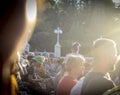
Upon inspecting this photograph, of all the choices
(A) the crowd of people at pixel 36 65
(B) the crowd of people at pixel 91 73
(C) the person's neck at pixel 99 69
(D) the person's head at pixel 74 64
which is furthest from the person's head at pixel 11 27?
(D) the person's head at pixel 74 64

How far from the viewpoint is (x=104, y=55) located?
265 cm

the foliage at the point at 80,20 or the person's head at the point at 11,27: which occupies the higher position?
the foliage at the point at 80,20

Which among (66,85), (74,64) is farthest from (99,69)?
(74,64)

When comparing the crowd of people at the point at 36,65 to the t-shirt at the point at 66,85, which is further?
the t-shirt at the point at 66,85

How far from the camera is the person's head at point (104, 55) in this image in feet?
8.68

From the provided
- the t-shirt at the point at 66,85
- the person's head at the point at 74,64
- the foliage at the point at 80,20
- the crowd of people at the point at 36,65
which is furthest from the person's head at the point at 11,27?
the foliage at the point at 80,20

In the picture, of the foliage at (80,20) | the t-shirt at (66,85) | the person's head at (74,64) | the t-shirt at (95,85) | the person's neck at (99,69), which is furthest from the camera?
the foliage at (80,20)

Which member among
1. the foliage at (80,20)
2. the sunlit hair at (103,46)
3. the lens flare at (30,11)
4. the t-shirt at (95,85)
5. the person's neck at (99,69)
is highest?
the foliage at (80,20)

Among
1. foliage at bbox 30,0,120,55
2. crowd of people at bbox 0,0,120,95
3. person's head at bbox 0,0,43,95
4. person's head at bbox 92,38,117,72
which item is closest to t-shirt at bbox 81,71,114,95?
crowd of people at bbox 0,0,120,95

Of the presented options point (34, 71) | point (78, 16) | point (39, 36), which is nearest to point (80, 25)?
point (78, 16)

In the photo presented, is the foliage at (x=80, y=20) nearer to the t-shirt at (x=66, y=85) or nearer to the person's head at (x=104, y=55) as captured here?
the t-shirt at (x=66, y=85)

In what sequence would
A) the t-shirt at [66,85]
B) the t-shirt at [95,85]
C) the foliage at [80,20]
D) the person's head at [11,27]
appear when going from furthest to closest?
the foliage at [80,20]
the t-shirt at [66,85]
the t-shirt at [95,85]
the person's head at [11,27]

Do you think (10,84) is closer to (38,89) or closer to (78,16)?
(38,89)

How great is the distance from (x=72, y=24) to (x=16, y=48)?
4379cm
